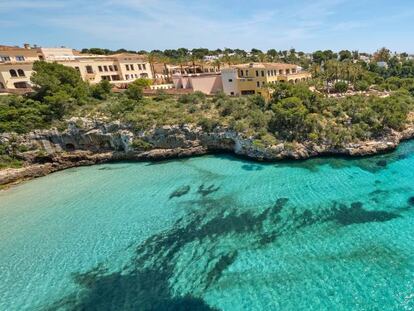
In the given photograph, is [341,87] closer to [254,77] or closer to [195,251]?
[254,77]

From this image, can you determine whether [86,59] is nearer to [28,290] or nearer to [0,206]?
[0,206]

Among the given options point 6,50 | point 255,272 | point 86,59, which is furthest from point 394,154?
point 6,50

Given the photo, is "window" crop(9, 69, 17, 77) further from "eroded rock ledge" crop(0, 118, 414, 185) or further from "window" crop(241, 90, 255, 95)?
"window" crop(241, 90, 255, 95)

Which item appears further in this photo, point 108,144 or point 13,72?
point 13,72

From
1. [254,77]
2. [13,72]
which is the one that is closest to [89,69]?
[13,72]

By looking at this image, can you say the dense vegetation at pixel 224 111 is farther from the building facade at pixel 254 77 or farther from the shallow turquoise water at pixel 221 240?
the building facade at pixel 254 77
